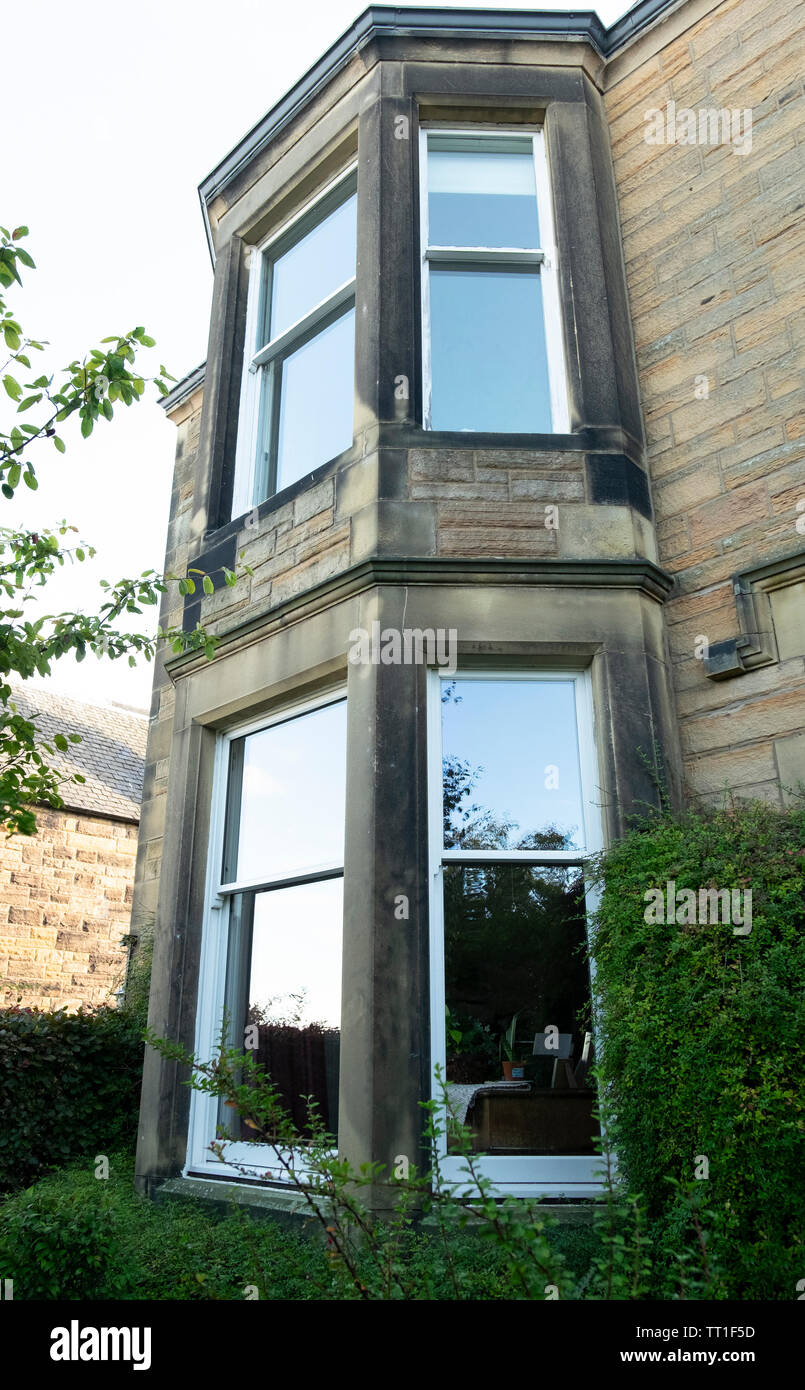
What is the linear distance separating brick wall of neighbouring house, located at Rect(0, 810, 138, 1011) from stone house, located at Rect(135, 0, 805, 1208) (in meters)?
8.85

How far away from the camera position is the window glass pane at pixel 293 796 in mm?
5164

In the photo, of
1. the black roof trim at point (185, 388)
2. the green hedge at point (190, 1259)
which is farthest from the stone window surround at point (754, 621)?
the black roof trim at point (185, 388)

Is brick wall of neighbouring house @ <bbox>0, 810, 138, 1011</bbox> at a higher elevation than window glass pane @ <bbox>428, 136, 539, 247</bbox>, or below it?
below

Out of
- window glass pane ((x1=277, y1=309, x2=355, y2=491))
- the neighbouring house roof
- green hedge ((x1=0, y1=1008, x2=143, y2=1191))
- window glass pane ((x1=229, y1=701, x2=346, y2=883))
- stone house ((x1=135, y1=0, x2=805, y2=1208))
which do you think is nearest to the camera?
stone house ((x1=135, y1=0, x2=805, y2=1208))

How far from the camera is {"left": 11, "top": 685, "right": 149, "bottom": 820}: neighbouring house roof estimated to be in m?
15.5

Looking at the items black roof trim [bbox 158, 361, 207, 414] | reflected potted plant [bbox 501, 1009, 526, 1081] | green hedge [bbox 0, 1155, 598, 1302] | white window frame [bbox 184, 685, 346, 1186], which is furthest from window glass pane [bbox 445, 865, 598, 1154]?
black roof trim [bbox 158, 361, 207, 414]

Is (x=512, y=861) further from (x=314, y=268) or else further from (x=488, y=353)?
(x=314, y=268)

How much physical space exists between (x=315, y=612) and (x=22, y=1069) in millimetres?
3319

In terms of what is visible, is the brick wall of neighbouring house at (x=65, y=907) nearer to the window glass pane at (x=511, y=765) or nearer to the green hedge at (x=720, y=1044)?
the window glass pane at (x=511, y=765)

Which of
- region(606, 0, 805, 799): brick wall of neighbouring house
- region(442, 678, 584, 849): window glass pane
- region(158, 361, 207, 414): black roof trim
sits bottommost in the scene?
region(442, 678, 584, 849): window glass pane

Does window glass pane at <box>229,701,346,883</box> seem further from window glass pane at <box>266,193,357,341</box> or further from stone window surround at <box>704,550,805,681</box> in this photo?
window glass pane at <box>266,193,357,341</box>
